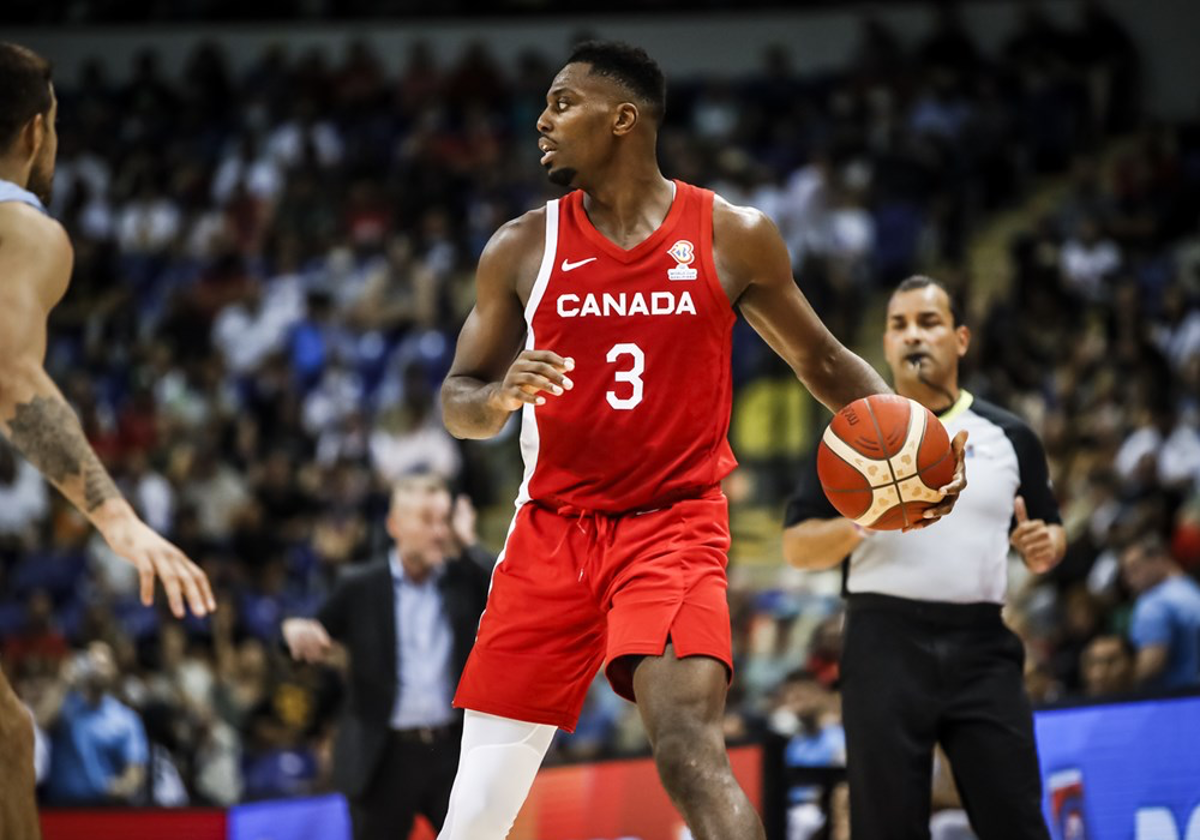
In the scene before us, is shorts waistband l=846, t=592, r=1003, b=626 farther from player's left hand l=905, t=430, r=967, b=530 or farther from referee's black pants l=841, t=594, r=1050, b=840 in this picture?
player's left hand l=905, t=430, r=967, b=530

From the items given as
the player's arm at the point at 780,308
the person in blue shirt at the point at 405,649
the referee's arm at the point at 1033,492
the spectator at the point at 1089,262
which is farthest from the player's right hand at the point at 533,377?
the spectator at the point at 1089,262

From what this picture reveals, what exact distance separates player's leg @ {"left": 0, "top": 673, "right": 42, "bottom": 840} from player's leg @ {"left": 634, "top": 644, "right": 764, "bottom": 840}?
5.19ft

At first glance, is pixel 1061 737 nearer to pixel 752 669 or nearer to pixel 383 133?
pixel 752 669

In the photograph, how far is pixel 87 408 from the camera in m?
15.6

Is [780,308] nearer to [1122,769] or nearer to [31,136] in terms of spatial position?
[31,136]

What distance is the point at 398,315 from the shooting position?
16.2 m

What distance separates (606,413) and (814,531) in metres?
1.31

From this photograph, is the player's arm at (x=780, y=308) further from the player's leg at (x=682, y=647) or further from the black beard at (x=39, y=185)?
the black beard at (x=39, y=185)

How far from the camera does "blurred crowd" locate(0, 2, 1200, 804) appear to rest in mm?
11336

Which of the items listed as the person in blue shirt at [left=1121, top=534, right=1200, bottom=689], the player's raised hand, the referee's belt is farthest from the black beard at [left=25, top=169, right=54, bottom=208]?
the person in blue shirt at [left=1121, top=534, right=1200, bottom=689]

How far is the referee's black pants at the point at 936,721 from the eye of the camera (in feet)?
18.2

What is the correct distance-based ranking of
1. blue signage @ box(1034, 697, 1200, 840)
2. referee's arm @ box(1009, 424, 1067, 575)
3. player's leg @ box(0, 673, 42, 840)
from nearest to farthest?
player's leg @ box(0, 673, 42, 840) → referee's arm @ box(1009, 424, 1067, 575) → blue signage @ box(1034, 697, 1200, 840)

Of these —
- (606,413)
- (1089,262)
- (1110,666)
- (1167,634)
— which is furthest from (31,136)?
(1089,262)

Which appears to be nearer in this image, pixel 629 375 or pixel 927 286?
pixel 629 375
